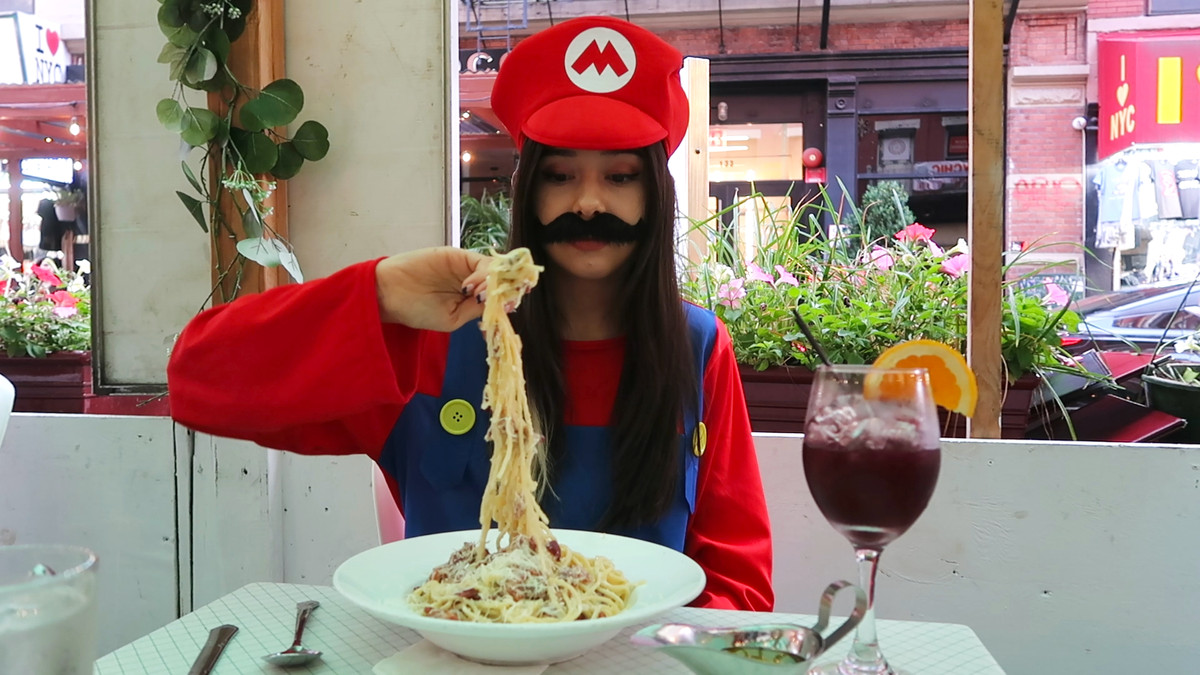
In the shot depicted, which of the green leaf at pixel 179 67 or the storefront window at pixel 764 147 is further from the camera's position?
the storefront window at pixel 764 147

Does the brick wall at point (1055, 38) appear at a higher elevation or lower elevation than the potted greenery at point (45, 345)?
higher

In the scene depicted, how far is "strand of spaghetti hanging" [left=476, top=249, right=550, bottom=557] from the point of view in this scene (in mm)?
1087

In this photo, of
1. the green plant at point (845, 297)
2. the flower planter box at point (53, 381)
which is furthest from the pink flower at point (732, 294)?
the flower planter box at point (53, 381)

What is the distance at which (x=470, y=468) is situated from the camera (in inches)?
61.0

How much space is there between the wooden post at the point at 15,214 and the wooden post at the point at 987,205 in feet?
13.9

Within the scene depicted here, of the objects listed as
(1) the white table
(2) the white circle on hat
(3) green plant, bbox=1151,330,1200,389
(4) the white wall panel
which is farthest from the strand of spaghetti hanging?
(3) green plant, bbox=1151,330,1200,389

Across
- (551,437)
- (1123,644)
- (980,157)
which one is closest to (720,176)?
(980,157)

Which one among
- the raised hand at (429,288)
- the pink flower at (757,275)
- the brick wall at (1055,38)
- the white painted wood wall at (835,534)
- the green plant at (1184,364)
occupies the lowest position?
the white painted wood wall at (835,534)

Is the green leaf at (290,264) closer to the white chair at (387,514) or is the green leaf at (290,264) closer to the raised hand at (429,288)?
the white chair at (387,514)

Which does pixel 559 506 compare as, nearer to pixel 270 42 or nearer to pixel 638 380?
pixel 638 380

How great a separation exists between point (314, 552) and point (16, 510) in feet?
3.22

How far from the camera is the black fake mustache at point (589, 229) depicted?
1.54 m

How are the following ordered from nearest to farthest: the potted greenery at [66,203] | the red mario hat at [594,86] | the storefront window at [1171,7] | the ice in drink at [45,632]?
the ice in drink at [45,632] < the red mario hat at [594,86] < the potted greenery at [66,203] < the storefront window at [1171,7]

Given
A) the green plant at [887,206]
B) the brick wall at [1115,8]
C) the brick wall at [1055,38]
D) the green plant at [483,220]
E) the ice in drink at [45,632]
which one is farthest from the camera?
the brick wall at [1055,38]
